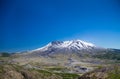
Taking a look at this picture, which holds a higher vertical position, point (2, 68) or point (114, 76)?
point (2, 68)

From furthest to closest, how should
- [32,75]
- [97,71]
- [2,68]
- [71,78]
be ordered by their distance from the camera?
[71,78] < [32,75] < [2,68] < [97,71]

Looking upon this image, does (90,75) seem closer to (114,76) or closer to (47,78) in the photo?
(114,76)

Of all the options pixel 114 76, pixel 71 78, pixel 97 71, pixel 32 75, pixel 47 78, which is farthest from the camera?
pixel 71 78

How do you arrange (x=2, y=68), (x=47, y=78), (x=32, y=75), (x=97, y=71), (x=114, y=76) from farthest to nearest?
1. (x=47, y=78)
2. (x=32, y=75)
3. (x=2, y=68)
4. (x=97, y=71)
5. (x=114, y=76)

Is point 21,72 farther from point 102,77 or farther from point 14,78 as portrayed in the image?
point 102,77

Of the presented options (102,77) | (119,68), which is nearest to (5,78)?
(102,77)

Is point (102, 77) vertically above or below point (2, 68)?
below

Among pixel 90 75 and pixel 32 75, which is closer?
pixel 90 75

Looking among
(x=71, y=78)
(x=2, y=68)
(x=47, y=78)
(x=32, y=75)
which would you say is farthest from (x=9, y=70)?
(x=71, y=78)

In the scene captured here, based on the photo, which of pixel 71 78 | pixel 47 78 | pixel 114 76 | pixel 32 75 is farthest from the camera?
pixel 71 78
